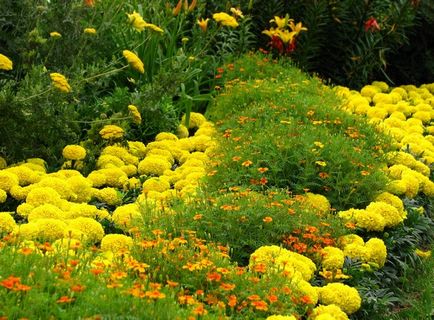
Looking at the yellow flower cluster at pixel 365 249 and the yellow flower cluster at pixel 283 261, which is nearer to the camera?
the yellow flower cluster at pixel 283 261

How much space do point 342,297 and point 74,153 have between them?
261 cm

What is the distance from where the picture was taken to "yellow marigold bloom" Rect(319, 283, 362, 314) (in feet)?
14.3

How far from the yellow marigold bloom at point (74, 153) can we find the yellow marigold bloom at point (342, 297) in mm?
2453

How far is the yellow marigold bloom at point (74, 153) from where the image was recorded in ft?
20.2

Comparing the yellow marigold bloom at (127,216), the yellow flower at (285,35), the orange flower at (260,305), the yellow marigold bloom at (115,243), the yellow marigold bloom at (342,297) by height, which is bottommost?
the yellow flower at (285,35)

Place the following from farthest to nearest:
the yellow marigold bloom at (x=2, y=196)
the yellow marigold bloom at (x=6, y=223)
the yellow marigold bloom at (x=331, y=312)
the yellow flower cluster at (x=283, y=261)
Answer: the yellow marigold bloom at (x=2, y=196), the yellow marigold bloom at (x=6, y=223), the yellow flower cluster at (x=283, y=261), the yellow marigold bloom at (x=331, y=312)

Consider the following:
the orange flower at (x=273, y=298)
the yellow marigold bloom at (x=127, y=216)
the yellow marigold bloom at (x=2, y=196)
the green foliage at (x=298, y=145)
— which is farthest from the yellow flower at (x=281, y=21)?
the orange flower at (x=273, y=298)

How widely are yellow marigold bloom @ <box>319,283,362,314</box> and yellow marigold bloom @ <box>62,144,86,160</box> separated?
8.05ft

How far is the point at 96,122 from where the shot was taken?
21.5 feet

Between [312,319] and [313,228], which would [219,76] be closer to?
[313,228]

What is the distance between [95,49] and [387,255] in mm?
3363

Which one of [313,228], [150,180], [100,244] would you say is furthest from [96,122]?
[313,228]

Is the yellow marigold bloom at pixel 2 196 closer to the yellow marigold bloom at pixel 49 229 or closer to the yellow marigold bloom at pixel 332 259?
the yellow marigold bloom at pixel 49 229

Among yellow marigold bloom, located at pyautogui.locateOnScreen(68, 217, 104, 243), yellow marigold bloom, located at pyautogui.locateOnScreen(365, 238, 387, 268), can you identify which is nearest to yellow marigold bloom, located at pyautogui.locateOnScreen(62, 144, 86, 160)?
yellow marigold bloom, located at pyautogui.locateOnScreen(68, 217, 104, 243)
